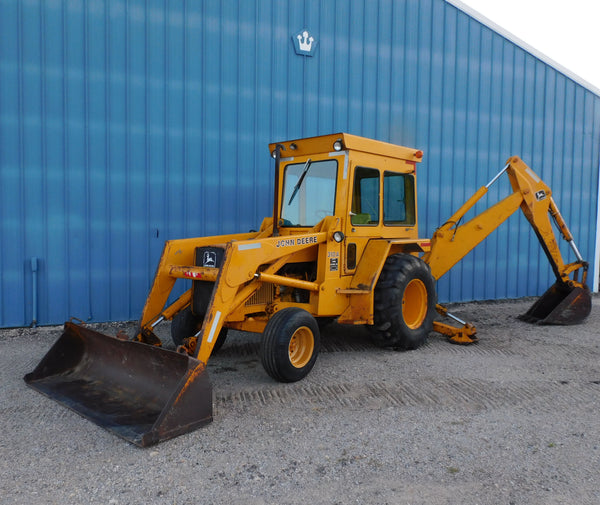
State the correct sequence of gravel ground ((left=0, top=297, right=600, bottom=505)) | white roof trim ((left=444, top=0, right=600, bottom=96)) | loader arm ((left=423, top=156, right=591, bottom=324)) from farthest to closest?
1. white roof trim ((left=444, top=0, right=600, bottom=96))
2. loader arm ((left=423, top=156, right=591, bottom=324))
3. gravel ground ((left=0, top=297, right=600, bottom=505))

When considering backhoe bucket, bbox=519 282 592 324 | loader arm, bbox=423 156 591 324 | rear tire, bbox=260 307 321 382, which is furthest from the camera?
backhoe bucket, bbox=519 282 592 324

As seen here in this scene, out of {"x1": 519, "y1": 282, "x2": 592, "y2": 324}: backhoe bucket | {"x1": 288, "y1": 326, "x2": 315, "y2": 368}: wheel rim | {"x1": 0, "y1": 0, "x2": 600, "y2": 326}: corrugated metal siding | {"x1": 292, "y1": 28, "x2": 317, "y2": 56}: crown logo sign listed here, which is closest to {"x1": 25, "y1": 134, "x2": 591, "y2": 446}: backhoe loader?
{"x1": 288, "y1": 326, "x2": 315, "y2": 368}: wheel rim

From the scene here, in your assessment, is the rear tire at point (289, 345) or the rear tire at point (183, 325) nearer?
the rear tire at point (289, 345)

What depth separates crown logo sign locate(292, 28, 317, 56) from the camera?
8.35 metres

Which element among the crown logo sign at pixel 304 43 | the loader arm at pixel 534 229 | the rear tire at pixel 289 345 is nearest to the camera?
the rear tire at pixel 289 345

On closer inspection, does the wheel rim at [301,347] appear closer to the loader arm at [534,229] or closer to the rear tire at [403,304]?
the rear tire at [403,304]

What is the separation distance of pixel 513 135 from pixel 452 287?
330cm

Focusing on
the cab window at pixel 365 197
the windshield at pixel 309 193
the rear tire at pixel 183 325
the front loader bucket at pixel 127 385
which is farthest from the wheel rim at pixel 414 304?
the front loader bucket at pixel 127 385

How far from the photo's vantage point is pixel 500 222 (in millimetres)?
7414

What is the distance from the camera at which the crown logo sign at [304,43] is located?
835 centimetres

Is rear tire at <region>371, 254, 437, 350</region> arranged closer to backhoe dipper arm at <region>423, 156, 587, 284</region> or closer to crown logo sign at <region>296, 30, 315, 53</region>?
Result: backhoe dipper arm at <region>423, 156, 587, 284</region>

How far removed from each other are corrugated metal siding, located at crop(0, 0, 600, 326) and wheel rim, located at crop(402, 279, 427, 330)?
9.53ft

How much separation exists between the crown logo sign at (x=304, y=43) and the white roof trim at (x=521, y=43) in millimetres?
2867

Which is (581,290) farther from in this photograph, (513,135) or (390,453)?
(390,453)
